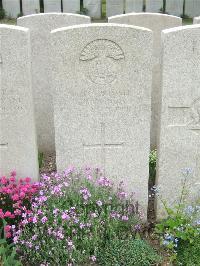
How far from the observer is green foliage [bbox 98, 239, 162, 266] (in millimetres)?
3629

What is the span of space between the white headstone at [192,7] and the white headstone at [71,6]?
9.50 ft

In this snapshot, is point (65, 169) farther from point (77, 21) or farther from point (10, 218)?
point (77, 21)

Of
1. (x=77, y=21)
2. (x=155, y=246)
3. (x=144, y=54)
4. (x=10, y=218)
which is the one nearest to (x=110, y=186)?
(x=155, y=246)

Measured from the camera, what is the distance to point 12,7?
10.2 meters

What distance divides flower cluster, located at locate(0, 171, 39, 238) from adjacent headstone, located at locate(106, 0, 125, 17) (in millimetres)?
6917

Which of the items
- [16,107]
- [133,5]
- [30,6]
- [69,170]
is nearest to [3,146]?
[16,107]

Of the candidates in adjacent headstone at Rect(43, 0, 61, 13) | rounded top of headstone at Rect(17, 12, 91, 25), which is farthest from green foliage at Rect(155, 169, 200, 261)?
adjacent headstone at Rect(43, 0, 61, 13)

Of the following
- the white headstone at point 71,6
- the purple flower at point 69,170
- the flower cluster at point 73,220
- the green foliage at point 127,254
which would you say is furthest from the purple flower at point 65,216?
the white headstone at point 71,6

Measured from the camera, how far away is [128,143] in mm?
4098

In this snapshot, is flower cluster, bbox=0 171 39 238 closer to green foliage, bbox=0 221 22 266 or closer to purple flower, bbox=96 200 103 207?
green foliage, bbox=0 221 22 266

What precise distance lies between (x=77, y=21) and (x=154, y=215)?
2518 millimetres

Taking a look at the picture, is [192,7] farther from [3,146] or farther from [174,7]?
[3,146]

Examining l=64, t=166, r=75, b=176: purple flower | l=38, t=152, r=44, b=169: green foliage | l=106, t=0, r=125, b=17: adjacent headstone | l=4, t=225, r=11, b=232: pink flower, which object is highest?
l=106, t=0, r=125, b=17: adjacent headstone

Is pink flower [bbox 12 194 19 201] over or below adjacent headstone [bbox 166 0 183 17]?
below
